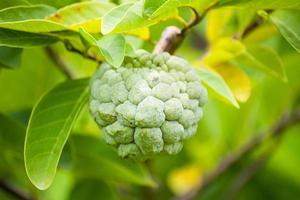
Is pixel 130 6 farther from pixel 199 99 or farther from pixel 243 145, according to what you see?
pixel 243 145

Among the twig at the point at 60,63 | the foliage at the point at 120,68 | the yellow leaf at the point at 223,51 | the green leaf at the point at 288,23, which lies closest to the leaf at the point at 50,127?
the foliage at the point at 120,68

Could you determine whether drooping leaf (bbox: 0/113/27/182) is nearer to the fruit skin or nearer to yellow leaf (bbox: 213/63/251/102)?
the fruit skin

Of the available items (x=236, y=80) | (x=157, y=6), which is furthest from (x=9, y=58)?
(x=236, y=80)

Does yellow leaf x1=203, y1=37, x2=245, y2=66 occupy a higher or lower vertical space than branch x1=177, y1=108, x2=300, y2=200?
higher

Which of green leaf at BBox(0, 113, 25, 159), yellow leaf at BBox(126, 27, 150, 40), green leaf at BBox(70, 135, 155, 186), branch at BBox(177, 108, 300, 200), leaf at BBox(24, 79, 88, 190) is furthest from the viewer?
branch at BBox(177, 108, 300, 200)

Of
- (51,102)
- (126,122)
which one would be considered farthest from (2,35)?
(126,122)

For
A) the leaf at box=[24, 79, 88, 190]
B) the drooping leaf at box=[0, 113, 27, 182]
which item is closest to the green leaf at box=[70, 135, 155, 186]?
the drooping leaf at box=[0, 113, 27, 182]
